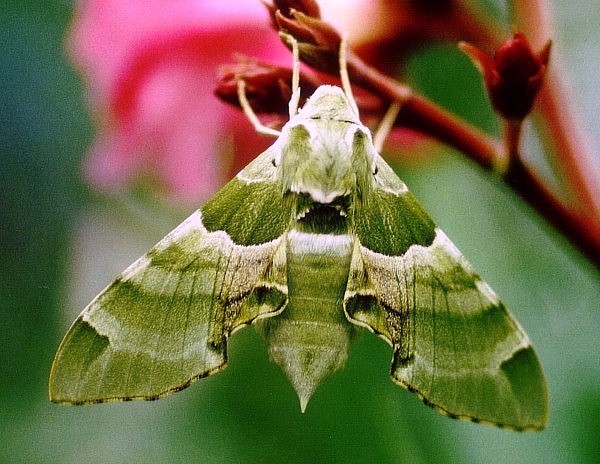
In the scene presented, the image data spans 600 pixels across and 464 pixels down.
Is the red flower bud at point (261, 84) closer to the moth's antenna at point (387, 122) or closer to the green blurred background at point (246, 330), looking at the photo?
the moth's antenna at point (387, 122)

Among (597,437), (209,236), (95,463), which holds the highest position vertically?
(209,236)

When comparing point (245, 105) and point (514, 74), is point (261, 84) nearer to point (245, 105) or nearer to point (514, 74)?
point (245, 105)

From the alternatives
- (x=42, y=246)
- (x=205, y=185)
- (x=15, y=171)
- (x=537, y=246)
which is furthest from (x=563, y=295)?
(x=15, y=171)

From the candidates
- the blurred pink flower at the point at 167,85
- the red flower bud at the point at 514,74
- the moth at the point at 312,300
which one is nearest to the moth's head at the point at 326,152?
the moth at the point at 312,300

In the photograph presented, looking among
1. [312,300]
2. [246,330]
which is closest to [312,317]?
[312,300]

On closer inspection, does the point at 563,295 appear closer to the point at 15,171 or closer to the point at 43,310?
the point at 43,310

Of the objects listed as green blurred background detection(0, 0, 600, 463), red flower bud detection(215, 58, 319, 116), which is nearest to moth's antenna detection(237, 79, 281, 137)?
red flower bud detection(215, 58, 319, 116)
